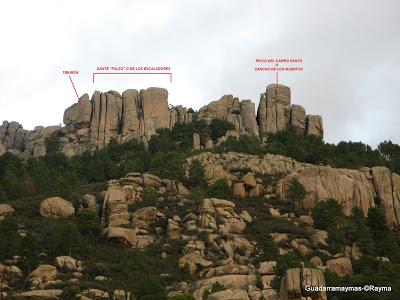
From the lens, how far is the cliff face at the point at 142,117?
150m

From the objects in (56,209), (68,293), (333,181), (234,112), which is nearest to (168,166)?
(56,209)

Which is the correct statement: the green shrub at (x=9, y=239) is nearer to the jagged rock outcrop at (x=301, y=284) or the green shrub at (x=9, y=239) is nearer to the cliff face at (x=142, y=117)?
the jagged rock outcrop at (x=301, y=284)

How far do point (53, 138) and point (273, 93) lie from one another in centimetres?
4003

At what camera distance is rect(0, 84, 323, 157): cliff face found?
492 feet

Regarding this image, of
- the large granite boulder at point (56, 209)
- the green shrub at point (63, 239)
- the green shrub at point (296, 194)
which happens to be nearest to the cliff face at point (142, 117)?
the green shrub at point (296, 194)

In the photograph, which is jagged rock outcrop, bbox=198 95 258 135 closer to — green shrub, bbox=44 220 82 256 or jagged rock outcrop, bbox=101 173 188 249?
jagged rock outcrop, bbox=101 173 188 249

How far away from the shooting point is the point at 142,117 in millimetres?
152000

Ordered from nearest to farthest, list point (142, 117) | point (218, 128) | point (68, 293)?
point (68, 293)
point (218, 128)
point (142, 117)

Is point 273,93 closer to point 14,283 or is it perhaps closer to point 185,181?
point 185,181

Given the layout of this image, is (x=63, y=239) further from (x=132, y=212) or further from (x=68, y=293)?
(x=68, y=293)

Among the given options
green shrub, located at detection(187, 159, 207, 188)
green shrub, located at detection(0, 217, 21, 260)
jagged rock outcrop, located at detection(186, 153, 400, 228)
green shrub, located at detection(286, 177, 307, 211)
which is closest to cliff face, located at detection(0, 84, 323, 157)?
jagged rock outcrop, located at detection(186, 153, 400, 228)

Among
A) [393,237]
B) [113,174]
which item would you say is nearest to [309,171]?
[393,237]

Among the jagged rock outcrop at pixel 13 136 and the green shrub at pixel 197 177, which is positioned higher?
the jagged rock outcrop at pixel 13 136

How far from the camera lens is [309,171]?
115 meters
